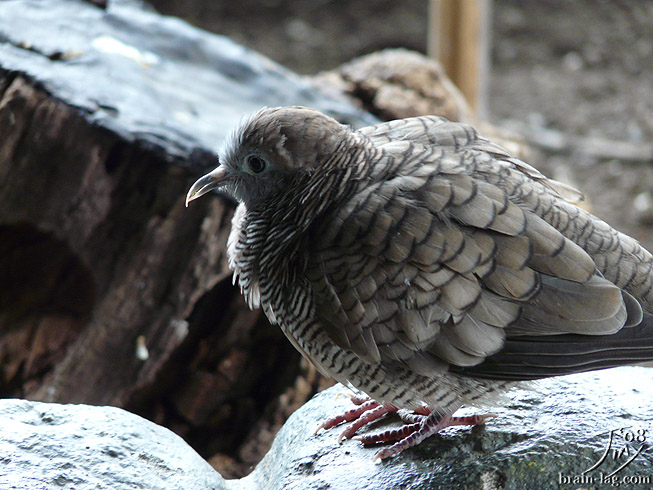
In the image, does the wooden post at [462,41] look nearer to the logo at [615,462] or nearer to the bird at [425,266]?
the bird at [425,266]

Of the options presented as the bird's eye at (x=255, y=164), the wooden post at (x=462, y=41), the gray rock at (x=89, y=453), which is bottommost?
the gray rock at (x=89, y=453)

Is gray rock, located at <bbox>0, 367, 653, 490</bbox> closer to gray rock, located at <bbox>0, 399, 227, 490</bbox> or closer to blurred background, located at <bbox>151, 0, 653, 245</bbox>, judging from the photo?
gray rock, located at <bbox>0, 399, 227, 490</bbox>

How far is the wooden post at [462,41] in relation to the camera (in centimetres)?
668

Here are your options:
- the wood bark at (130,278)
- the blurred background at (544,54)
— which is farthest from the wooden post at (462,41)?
the wood bark at (130,278)

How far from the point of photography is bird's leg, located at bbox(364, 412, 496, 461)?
296 cm

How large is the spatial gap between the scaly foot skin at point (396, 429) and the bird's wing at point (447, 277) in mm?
374

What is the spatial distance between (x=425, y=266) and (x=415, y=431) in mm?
749

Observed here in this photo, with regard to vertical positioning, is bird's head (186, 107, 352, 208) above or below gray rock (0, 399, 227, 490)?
above

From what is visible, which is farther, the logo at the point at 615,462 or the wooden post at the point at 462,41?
the wooden post at the point at 462,41

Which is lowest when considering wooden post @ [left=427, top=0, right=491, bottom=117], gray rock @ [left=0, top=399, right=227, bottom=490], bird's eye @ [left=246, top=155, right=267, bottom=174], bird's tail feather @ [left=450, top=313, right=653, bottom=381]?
gray rock @ [left=0, top=399, right=227, bottom=490]

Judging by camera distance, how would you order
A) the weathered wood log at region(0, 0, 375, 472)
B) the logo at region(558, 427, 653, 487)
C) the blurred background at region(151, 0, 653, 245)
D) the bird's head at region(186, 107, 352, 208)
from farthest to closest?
the blurred background at region(151, 0, 653, 245), the weathered wood log at region(0, 0, 375, 472), the bird's head at region(186, 107, 352, 208), the logo at region(558, 427, 653, 487)

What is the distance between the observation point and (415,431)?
3.05 metres

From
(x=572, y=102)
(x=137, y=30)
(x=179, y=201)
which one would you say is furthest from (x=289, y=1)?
(x=179, y=201)

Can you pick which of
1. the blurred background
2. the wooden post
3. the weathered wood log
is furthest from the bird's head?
the blurred background
